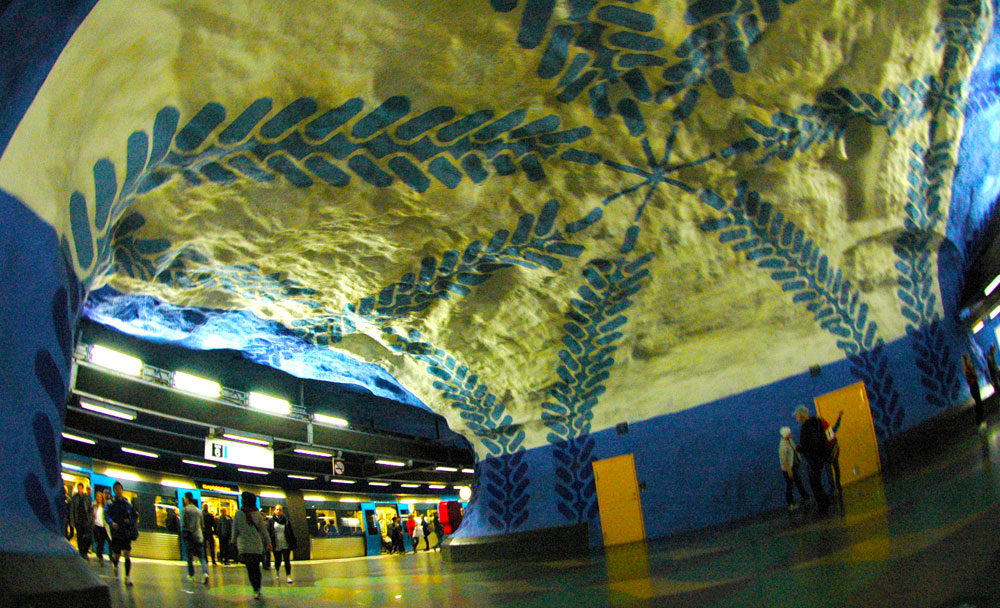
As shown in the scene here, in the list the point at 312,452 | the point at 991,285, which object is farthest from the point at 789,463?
the point at 312,452

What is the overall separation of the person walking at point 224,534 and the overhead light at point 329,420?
2720 mm

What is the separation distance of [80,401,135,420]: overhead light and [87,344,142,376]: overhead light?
635 millimetres

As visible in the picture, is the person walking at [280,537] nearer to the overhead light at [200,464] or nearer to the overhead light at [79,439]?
the overhead light at [79,439]

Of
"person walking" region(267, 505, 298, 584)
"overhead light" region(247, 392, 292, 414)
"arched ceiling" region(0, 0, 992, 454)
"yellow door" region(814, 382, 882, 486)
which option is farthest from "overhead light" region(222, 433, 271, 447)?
"yellow door" region(814, 382, 882, 486)

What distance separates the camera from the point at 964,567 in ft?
8.03

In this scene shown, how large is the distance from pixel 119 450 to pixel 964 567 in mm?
15085

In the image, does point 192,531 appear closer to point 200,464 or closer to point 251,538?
point 251,538

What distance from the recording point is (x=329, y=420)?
577 inches

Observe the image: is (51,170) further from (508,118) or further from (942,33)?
(942,33)

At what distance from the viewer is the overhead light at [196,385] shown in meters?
11.0

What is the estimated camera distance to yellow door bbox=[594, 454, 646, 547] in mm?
8672

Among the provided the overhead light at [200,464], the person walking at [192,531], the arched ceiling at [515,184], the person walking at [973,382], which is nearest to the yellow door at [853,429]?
the arched ceiling at [515,184]

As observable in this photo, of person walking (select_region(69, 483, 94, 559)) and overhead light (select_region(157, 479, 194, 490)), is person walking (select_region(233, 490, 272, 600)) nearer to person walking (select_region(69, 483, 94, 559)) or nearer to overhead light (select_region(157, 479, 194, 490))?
person walking (select_region(69, 483, 94, 559))

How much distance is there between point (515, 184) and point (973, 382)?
7.25 metres
